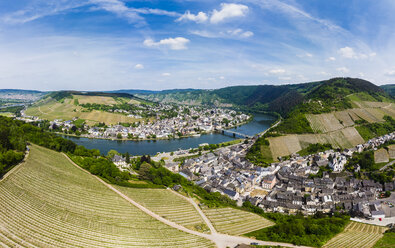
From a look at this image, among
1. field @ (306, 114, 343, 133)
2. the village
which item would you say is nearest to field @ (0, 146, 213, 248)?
the village

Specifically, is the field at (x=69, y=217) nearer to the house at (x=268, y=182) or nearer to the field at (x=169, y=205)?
the field at (x=169, y=205)

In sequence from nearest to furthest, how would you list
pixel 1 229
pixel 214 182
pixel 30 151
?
pixel 1 229, pixel 30 151, pixel 214 182

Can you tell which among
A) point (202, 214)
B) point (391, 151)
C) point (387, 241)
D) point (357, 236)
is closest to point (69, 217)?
point (202, 214)

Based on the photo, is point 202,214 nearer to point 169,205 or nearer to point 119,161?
point 169,205

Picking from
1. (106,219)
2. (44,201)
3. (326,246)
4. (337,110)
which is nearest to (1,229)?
(44,201)

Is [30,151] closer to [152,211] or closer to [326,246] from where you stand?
[152,211]

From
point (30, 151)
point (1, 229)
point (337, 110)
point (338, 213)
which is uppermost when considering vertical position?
point (337, 110)

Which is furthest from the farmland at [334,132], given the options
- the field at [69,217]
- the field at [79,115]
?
the field at [79,115]
